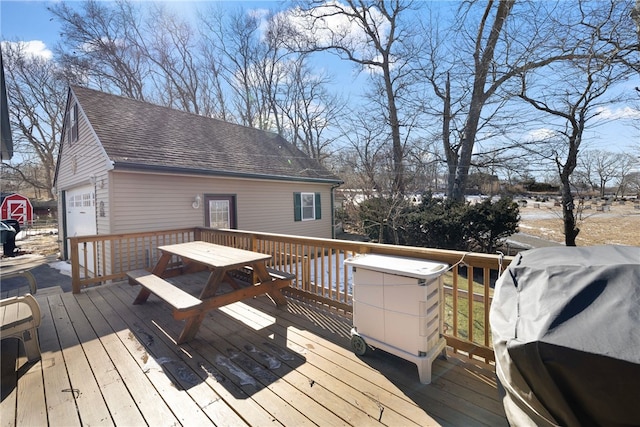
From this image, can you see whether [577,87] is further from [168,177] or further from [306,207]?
[168,177]

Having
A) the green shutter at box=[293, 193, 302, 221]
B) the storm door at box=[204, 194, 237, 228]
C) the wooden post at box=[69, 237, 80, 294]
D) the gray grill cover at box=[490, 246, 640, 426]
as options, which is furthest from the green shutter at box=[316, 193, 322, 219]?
the gray grill cover at box=[490, 246, 640, 426]

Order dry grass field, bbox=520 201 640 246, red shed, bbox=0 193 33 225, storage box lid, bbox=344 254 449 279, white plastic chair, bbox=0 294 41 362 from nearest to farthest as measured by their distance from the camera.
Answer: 1. storage box lid, bbox=344 254 449 279
2. white plastic chair, bbox=0 294 41 362
3. dry grass field, bbox=520 201 640 246
4. red shed, bbox=0 193 33 225

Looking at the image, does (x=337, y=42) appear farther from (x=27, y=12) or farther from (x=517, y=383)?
(x=517, y=383)

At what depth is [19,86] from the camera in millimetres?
18266

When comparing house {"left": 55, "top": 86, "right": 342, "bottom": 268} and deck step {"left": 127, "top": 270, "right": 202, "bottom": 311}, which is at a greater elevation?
house {"left": 55, "top": 86, "right": 342, "bottom": 268}

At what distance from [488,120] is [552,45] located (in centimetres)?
399

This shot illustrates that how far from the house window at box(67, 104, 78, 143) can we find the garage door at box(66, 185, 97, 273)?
4.85 feet

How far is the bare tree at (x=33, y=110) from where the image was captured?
16.6 metres

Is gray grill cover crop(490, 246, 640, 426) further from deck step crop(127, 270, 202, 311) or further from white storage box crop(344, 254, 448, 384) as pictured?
deck step crop(127, 270, 202, 311)

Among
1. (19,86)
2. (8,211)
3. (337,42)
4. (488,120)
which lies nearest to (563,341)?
(488,120)

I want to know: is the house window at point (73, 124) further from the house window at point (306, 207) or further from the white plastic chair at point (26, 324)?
the white plastic chair at point (26, 324)

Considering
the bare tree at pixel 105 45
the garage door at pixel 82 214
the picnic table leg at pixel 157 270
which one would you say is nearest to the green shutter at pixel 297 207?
the garage door at pixel 82 214

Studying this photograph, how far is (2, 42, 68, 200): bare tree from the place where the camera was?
1664 cm

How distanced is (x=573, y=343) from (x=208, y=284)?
2.85 m
